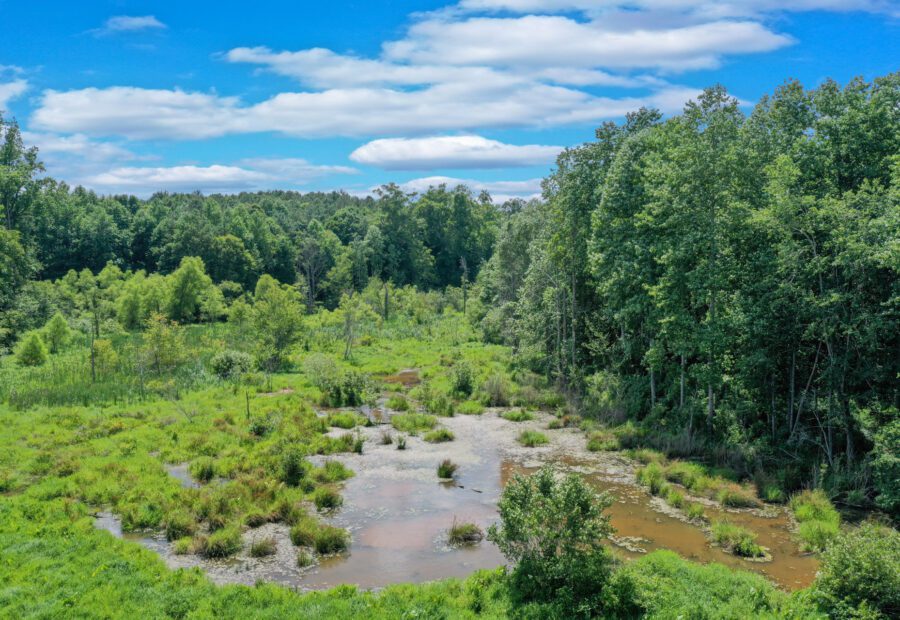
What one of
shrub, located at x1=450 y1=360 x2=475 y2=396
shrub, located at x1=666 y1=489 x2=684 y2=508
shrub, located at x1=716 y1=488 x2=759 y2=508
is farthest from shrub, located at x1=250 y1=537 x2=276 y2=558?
shrub, located at x1=450 y1=360 x2=475 y2=396

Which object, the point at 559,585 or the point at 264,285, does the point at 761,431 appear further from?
the point at 264,285

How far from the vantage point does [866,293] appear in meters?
19.8

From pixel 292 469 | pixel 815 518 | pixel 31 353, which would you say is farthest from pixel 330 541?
pixel 31 353

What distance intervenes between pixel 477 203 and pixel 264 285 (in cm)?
5923

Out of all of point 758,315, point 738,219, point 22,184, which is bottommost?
point 758,315

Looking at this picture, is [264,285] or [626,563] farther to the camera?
[264,285]

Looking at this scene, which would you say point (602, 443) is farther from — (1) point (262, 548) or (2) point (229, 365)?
(2) point (229, 365)

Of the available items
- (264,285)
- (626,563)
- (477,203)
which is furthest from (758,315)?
(477,203)

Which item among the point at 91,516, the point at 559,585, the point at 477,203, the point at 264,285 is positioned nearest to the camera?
the point at 559,585

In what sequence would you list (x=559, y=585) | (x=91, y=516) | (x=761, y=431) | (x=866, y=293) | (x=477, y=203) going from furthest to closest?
1. (x=477, y=203)
2. (x=761, y=431)
3. (x=866, y=293)
4. (x=91, y=516)
5. (x=559, y=585)

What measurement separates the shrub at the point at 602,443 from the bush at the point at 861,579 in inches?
521

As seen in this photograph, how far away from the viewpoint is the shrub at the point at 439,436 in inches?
1096

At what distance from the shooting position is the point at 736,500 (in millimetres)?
20109

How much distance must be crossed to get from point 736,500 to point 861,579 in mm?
8109
